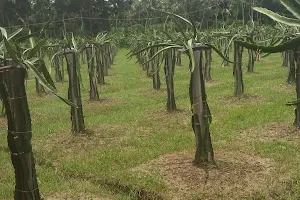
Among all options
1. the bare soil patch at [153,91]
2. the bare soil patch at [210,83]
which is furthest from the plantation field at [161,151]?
the bare soil patch at [210,83]

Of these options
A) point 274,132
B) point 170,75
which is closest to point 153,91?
point 170,75

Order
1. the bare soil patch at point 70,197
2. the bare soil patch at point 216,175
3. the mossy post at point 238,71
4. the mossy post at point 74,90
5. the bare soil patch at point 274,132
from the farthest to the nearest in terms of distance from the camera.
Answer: the mossy post at point 238,71, the mossy post at point 74,90, the bare soil patch at point 274,132, the bare soil patch at point 70,197, the bare soil patch at point 216,175

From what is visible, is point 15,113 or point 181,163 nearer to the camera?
point 15,113

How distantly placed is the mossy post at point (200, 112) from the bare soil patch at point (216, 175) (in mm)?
228

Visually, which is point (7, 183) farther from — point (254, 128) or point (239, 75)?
point (239, 75)

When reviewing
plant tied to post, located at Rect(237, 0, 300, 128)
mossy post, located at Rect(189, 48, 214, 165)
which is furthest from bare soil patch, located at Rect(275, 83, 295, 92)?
plant tied to post, located at Rect(237, 0, 300, 128)

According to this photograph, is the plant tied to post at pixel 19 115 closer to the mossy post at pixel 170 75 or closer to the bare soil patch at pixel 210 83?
the mossy post at pixel 170 75

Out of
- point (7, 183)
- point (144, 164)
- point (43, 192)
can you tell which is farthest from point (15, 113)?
point (144, 164)

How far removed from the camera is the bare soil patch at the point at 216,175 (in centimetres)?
521

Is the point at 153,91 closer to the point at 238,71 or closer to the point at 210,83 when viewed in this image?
the point at 210,83

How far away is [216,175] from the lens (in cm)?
566

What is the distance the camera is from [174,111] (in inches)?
407

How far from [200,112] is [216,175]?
0.92 m

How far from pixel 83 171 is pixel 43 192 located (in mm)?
880
